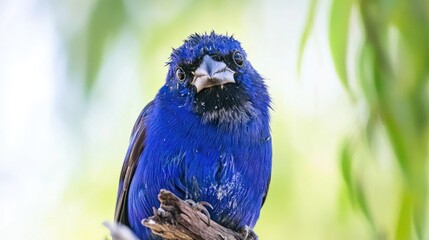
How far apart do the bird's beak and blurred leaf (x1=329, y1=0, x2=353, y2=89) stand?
0.42 metres

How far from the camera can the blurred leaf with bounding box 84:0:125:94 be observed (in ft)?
9.38

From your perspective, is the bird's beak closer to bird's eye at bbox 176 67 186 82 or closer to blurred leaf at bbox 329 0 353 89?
bird's eye at bbox 176 67 186 82

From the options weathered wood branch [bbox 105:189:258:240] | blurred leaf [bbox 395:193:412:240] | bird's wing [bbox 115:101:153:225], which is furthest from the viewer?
bird's wing [bbox 115:101:153:225]

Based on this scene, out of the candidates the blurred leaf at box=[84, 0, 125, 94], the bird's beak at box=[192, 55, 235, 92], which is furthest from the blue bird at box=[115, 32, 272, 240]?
the blurred leaf at box=[84, 0, 125, 94]

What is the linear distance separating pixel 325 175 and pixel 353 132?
2.72ft

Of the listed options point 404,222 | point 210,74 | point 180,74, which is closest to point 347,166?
point 404,222

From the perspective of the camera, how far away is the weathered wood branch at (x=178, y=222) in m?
2.34

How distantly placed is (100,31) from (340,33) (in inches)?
37.7

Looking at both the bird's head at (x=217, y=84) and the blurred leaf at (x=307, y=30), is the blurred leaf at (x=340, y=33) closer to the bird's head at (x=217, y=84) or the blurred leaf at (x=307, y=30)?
the blurred leaf at (x=307, y=30)

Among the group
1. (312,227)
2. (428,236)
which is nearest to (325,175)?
(312,227)

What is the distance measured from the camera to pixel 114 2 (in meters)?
2.98

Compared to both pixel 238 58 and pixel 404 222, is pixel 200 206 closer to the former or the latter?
pixel 238 58

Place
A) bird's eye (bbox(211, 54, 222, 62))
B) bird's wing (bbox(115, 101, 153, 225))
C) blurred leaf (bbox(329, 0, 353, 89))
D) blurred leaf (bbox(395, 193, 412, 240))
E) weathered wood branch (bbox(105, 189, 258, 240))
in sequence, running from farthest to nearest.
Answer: bird's wing (bbox(115, 101, 153, 225))
bird's eye (bbox(211, 54, 222, 62))
blurred leaf (bbox(329, 0, 353, 89))
blurred leaf (bbox(395, 193, 412, 240))
weathered wood branch (bbox(105, 189, 258, 240))

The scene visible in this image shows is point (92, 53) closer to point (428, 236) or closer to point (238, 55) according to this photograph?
point (238, 55)
